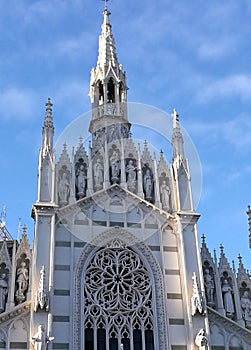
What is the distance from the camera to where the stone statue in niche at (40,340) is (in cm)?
1892

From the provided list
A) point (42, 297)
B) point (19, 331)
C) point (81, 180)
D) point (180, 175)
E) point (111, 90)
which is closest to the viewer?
point (19, 331)

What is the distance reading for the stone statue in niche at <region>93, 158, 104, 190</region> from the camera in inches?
936

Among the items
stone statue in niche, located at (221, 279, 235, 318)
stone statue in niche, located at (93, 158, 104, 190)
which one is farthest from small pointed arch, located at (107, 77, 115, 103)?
stone statue in niche, located at (221, 279, 235, 318)

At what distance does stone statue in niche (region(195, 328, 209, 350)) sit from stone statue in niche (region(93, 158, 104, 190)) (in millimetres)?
6979

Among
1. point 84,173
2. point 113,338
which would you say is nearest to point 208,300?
Answer: point 113,338

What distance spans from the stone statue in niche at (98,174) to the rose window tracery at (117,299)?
2.66m

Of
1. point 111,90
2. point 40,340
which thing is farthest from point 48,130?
point 40,340

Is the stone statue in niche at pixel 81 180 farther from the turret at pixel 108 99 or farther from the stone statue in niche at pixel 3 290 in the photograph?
the stone statue in niche at pixel 3 290

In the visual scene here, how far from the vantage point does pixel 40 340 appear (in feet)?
62.3

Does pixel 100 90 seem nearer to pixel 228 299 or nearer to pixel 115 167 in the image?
pixel 115 167

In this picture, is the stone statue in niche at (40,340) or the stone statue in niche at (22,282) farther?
the stone statue in niche at (22,282)

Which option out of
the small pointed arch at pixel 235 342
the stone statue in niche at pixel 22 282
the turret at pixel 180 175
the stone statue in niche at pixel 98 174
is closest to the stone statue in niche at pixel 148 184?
the turret at pixel 180 175

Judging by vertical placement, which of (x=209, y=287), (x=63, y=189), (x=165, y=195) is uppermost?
(x=63, y=189)

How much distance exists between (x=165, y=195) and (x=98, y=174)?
2827mm
